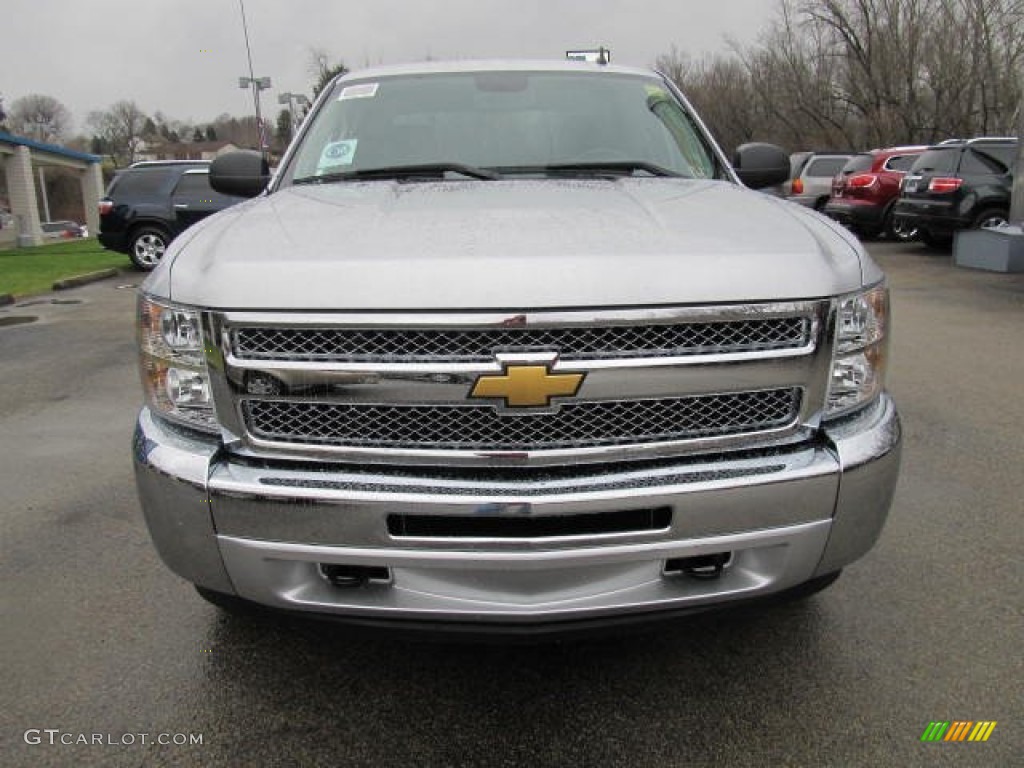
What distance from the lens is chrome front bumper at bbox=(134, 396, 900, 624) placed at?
1.87 m

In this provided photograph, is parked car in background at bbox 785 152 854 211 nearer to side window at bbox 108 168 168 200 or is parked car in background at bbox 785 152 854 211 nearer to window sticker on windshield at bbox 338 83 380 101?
side window at bbox 108 168 168 200

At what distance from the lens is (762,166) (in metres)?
3.62

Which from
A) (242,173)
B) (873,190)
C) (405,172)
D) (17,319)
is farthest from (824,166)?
(405,172)

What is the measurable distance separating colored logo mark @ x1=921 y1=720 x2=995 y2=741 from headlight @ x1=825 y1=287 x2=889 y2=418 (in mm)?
893

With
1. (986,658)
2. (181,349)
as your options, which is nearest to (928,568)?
(986,658)

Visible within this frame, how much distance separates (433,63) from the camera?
3.79 metres

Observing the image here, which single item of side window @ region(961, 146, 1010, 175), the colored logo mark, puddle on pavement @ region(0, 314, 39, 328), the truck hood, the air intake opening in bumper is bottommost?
puddle on pavement @ region(0, 314, 39, 328)

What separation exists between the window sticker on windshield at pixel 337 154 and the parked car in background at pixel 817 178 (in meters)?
16.6

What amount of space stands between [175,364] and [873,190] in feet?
51.1

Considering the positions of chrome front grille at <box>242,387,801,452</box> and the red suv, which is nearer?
chrome front grille at <box>242,387,801,452</box>

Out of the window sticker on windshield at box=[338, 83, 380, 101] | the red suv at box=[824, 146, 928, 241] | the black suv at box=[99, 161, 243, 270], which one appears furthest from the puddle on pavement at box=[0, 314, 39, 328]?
the red suv at box=[824, 146, 928, 241]

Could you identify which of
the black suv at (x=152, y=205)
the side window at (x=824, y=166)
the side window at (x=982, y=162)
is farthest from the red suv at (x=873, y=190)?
the black suv at (x=152, y=205)

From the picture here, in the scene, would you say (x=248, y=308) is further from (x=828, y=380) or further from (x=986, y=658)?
(x=986, y=658)

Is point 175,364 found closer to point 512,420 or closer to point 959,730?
point 512,420
